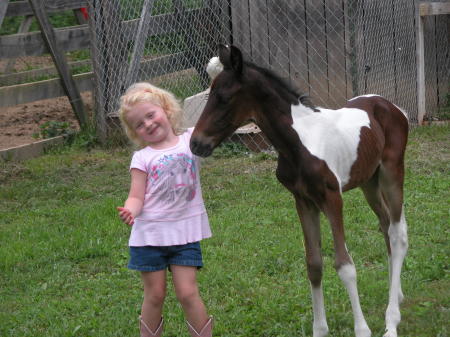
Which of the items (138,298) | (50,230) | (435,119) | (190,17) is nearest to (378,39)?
(435,119)

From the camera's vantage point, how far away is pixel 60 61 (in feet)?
32.0

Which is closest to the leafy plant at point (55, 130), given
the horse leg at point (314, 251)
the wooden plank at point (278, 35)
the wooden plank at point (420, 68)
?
the wooden plank at point (278, 35)

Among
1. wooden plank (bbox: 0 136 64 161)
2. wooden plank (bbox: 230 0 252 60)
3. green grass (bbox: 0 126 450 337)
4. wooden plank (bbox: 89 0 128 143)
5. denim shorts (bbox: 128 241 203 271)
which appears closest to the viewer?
denim shorts (bbox: 128 241 203 271)

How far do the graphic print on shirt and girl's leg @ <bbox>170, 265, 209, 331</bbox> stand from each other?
0.35 meters

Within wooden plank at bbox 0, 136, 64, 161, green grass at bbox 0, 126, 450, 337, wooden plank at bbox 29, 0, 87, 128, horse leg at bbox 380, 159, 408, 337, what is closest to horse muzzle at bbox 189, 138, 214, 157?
horse leg at bbox 380, 159, 408, 337

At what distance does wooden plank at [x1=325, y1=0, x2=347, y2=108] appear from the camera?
8945mm

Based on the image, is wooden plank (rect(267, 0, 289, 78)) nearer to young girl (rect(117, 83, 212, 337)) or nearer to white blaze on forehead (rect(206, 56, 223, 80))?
white blaze on forehead (rect(206, 56, 223, 80))

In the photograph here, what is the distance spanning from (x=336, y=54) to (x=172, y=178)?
18.8 ft

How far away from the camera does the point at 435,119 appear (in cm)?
1005

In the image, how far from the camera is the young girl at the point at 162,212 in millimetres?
3711

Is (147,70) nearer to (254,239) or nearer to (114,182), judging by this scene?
(114,182)

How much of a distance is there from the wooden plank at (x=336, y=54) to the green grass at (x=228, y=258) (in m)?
1.20

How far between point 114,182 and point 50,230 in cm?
163

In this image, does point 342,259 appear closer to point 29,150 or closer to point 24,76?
point 29,150
